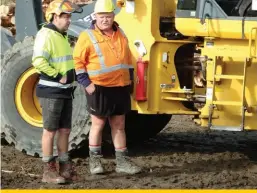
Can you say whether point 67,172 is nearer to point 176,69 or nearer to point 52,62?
point 52,62

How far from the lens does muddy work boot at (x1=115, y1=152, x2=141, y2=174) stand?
7312 mm

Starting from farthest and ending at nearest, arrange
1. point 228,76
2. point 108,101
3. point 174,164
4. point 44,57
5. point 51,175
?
1. point 174,164
2. point 228,76
3. point 108,101
4. point 51,175
5. point 44,57

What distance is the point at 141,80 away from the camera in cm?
775

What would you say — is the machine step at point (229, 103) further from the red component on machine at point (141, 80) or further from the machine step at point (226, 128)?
the red component on machine at point (141, 80)

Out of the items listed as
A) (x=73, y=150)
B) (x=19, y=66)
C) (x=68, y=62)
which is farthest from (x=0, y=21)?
(x=68, y=62)

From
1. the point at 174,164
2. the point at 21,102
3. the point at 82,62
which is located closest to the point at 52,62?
the point at 82,62

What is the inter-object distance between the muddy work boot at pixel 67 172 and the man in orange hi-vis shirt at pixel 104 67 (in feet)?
1.02

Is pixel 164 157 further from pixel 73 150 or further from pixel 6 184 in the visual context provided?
pixel 6 184

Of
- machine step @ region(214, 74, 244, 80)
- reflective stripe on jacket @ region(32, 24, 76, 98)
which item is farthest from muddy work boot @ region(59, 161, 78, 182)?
machine step @ region(214, 74, 244, 80)

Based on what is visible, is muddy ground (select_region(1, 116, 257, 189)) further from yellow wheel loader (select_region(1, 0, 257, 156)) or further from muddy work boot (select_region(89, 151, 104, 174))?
yellow wheel loader (select_region(1, 0, 257, 156))

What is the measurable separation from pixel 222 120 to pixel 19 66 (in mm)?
2385

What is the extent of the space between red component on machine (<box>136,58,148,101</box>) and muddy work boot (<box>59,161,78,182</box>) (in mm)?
1203

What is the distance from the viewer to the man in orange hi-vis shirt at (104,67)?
278 inches

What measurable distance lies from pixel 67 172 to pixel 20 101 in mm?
1642
